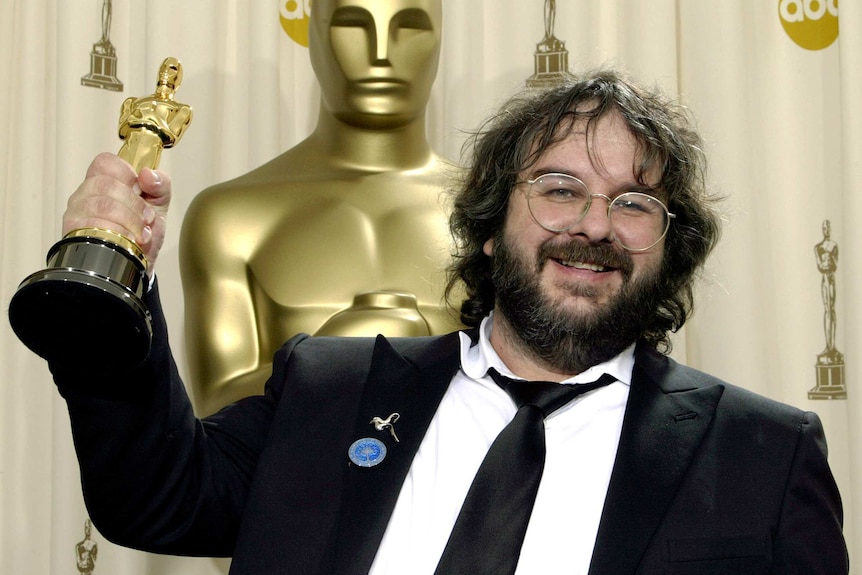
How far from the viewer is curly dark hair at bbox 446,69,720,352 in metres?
1.69

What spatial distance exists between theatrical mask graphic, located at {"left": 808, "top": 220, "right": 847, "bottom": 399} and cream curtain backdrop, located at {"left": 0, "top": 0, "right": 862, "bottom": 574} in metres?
0.02

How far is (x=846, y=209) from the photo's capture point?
99.3 inches

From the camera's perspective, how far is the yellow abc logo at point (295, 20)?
9.26 feet

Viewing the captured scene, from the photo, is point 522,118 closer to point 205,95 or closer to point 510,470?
point 510,470

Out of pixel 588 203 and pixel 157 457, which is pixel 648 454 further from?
pixel 157 457

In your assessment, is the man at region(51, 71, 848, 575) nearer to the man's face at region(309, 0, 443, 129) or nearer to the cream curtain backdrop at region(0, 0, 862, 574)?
the man's face at region(309, 0, 443, 129)

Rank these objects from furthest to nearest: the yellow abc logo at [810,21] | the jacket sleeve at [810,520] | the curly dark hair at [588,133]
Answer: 1. the yellow abc logo at [810,21]
2. the curly dark hair at [588,133]
3. the jacket sleeve at [810,520]

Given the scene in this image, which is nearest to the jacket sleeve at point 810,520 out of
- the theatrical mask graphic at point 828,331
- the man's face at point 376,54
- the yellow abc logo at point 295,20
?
the man's face at point 376,54

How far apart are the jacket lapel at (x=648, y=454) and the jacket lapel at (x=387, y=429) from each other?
0.26 metres

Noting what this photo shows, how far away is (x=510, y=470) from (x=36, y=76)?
1.67 meters

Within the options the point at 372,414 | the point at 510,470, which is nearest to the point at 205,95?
the point at 372,414

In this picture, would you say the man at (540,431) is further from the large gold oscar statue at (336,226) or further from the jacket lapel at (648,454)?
the large gold oscar statue at (336,226)

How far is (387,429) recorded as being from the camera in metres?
1.51

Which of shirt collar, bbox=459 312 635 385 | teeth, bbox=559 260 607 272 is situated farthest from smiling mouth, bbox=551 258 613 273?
shirt collar, bbox=459 312 635 385
